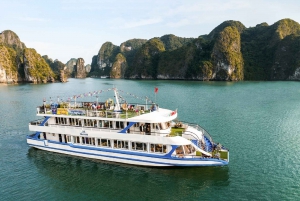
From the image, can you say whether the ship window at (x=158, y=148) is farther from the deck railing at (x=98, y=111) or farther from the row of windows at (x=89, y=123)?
the deck railing at (x=98, y=111)

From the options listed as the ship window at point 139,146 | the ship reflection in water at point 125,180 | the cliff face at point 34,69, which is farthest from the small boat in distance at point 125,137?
the cliff face at point 34,69

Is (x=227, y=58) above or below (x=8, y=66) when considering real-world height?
above

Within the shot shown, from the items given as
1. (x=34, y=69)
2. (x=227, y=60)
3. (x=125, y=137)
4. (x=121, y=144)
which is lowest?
(x=121, y=144)

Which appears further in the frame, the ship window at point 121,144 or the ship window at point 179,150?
the ship window at point 121,144

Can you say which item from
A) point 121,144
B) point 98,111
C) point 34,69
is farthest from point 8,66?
point 121,144

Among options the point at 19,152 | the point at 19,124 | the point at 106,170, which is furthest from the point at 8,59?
the point at 106,170

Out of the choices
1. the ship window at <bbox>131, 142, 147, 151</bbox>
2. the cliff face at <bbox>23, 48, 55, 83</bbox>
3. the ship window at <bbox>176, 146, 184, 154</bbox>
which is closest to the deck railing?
the ship window at <bbox>131, 142, 147, 151</bbox>

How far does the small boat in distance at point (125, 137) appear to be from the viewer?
2073 centimetres

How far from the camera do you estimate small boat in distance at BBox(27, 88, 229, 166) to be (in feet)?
68.0

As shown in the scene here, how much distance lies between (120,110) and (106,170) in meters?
5.91

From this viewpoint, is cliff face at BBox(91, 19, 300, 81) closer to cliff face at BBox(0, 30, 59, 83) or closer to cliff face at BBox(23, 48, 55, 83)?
cliff face at BBox(23, 48, 55, 83)

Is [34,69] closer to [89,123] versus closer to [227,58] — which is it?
[227,58]

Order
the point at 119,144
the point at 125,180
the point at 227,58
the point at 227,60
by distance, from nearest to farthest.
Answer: the point at 125,180, the point at 119,144, the point at 227,60, the point at 227,58

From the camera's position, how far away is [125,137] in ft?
71.2
